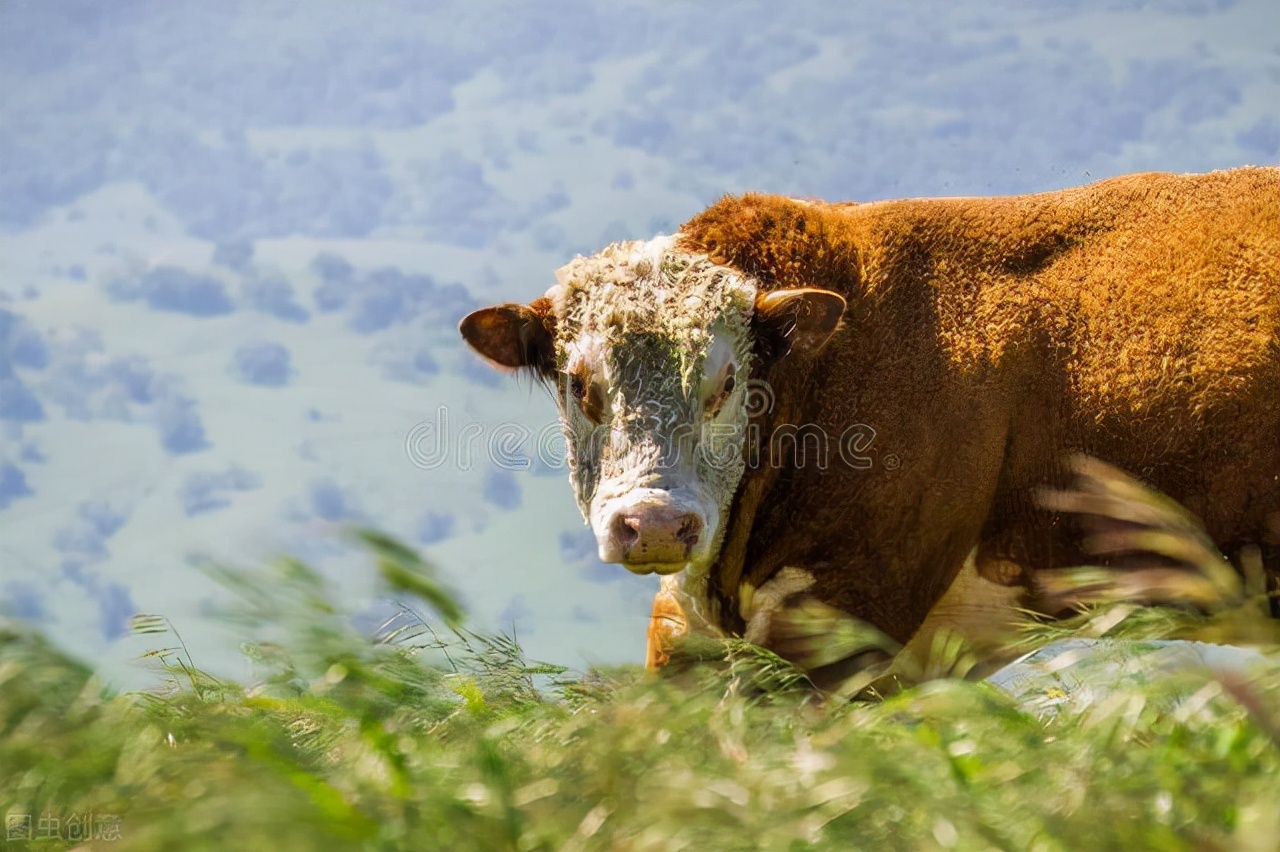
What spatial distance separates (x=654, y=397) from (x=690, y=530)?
2.53 ft

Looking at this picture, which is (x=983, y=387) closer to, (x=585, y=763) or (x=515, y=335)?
(x=515, y=335)

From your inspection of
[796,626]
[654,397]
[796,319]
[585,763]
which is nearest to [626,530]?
[654,397]

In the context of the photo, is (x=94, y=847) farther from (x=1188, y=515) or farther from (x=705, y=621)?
(x=1188, y=515)

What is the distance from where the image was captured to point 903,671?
23.8 feet

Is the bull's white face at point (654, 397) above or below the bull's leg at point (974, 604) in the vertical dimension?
above

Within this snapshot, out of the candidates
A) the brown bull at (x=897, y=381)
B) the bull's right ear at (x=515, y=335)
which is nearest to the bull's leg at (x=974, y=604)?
the brown bull at (x=897, y=381)

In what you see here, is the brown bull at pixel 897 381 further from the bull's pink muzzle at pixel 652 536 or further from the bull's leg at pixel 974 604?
the bull's pink muzzle at pixel 652 536

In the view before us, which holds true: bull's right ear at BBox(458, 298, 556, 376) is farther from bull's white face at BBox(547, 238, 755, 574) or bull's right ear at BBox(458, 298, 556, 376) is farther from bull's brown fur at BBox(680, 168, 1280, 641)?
bull's brown fur at BBox(680, 168, 1280, 641)

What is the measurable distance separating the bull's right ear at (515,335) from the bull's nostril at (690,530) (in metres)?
1.49

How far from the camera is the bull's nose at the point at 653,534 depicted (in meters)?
6.73

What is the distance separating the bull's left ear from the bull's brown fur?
13 centimetres

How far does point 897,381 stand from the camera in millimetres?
7516

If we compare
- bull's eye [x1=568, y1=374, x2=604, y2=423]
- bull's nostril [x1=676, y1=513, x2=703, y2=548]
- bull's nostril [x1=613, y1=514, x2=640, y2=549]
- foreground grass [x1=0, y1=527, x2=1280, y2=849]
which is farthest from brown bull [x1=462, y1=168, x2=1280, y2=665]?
foreground grass [x1=0, y1=527, x2=1280, y2=849]

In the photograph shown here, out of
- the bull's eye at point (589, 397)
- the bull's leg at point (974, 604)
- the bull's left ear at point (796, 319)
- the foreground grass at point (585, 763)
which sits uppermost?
the bull's left ear at point (796, 319)
